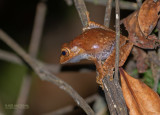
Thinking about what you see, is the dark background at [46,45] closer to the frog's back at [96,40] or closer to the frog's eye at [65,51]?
the frog's eye at [65,51]

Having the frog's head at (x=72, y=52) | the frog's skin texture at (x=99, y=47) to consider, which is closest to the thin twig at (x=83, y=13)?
the frog's skin texture at (x=99, y=47)

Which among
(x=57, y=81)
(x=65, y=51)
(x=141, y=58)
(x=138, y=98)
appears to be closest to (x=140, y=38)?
(x=141, y=58)

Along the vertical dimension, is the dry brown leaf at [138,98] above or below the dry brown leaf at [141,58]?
A: below

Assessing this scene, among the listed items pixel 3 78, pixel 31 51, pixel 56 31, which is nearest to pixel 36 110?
pixel 3 78

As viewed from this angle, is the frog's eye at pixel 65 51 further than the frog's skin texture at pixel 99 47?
Yes

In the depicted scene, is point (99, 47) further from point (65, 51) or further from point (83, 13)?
point (83, 13)

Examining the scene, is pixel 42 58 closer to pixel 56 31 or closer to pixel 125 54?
pixel 56 31
